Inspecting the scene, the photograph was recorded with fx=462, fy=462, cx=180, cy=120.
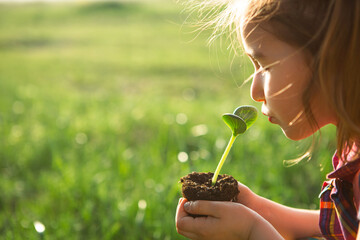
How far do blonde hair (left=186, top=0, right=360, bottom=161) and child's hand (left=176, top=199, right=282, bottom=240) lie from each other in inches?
12.8

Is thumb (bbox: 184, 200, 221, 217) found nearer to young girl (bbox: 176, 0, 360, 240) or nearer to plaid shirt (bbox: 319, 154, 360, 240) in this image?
young girl (bbox: 176, 0, 360, 240)

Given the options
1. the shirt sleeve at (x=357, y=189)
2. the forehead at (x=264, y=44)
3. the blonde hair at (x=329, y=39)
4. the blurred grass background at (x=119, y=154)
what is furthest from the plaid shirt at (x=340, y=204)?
the forehead at (x=264, y=44)

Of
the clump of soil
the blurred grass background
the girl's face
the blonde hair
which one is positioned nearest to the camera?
the blonde hair

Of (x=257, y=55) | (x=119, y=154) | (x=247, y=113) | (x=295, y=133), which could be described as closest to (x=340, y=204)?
(x=295, y=133)

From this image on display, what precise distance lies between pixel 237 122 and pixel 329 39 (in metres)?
0.36

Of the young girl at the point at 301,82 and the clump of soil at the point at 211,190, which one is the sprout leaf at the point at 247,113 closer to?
the young girl at the point at 301,82

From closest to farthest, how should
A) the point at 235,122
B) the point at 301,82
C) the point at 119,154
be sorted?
the point at 301,82
the point at 235,122
the point at 119,154

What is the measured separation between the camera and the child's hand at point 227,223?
4.39ft

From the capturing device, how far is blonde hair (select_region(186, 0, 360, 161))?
1.15 meters

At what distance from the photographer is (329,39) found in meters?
1.15

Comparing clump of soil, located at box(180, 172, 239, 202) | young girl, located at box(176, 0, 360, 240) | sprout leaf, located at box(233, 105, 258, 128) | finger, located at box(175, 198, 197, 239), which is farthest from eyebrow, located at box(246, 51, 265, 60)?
finger, located at box(175, 198, 197, 239)

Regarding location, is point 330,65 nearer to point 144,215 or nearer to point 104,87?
point 144,215

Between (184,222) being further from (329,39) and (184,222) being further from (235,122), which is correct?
(329,39)

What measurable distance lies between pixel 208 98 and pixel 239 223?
4119 mm
